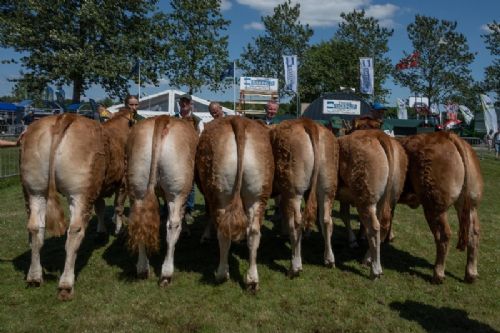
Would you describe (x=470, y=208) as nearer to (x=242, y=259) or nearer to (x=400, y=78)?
(x=242, y=259)

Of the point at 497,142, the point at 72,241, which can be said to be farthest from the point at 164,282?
the point at 497,142

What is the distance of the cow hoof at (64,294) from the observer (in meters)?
4.66

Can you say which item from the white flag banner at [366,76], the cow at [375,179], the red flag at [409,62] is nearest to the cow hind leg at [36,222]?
the cow at [375,179]

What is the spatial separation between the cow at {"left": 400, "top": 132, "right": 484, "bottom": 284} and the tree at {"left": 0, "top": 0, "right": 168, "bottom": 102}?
24002 mm

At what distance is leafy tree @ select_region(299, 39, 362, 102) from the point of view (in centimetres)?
4219

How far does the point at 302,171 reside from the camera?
5.38m

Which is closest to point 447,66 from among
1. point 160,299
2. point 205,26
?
point 205,26

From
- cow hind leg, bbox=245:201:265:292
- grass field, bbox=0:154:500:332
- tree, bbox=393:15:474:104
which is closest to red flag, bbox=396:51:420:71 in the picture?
tree, bbox=393:15:474:104

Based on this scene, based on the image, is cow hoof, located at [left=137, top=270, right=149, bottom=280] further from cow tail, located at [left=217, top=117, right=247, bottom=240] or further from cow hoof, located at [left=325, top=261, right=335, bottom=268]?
cow hoof, located at [left=325, top=261, right=335, bottom=268]

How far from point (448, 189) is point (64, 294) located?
470 centimetres

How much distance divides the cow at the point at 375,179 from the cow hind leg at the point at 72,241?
133 inches

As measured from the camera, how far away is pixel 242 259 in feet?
20.4

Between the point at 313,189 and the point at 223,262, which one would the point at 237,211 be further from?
the point at 313,189

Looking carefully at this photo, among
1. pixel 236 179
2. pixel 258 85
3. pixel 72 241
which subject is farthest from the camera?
pixel 258 85
